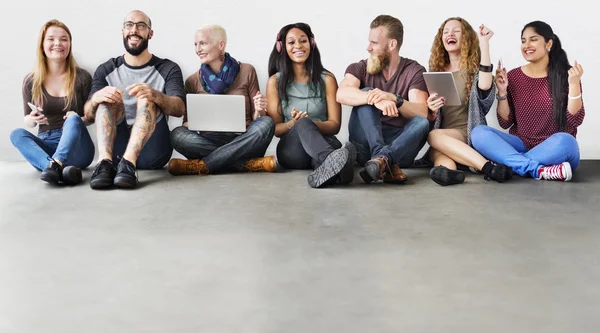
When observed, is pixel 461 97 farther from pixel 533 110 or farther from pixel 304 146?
pixel 304 146

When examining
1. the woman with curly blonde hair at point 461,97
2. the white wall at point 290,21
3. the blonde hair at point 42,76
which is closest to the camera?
the woman with curly blonde hair at point 461,97

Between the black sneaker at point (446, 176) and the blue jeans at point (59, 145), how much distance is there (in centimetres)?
217

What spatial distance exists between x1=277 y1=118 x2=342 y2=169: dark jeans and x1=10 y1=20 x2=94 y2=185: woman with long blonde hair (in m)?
1.26

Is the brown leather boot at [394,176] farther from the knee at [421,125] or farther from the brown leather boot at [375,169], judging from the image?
the knee at [421,125]

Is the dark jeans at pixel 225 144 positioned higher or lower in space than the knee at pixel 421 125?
lower

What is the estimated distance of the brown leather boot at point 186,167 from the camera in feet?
14.1

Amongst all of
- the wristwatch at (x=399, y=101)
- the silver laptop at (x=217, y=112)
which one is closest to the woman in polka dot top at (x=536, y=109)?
the wristwatch at (x=399, y=101)

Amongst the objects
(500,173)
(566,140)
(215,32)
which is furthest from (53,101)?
(566,140)

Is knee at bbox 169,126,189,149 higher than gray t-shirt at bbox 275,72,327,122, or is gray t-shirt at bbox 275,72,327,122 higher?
gray t-shirt at bbox 275,72,327,122

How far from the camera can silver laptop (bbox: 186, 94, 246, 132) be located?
4102 millimetres

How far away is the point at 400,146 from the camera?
4.04 metres

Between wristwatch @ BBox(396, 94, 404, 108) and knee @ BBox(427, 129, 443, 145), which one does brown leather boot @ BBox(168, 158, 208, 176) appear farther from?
knee @ BBox(427, 129, 443, 145)

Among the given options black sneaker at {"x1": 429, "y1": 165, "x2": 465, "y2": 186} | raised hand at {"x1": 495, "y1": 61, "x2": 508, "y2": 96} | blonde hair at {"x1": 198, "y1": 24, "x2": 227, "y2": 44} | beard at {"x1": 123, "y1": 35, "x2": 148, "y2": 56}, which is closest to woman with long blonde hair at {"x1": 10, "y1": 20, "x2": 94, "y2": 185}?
beard at {"x1": 123, "y1": 35, "x2": 148, "y2": 56}

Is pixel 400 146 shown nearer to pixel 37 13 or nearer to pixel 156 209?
pixel 156 209
